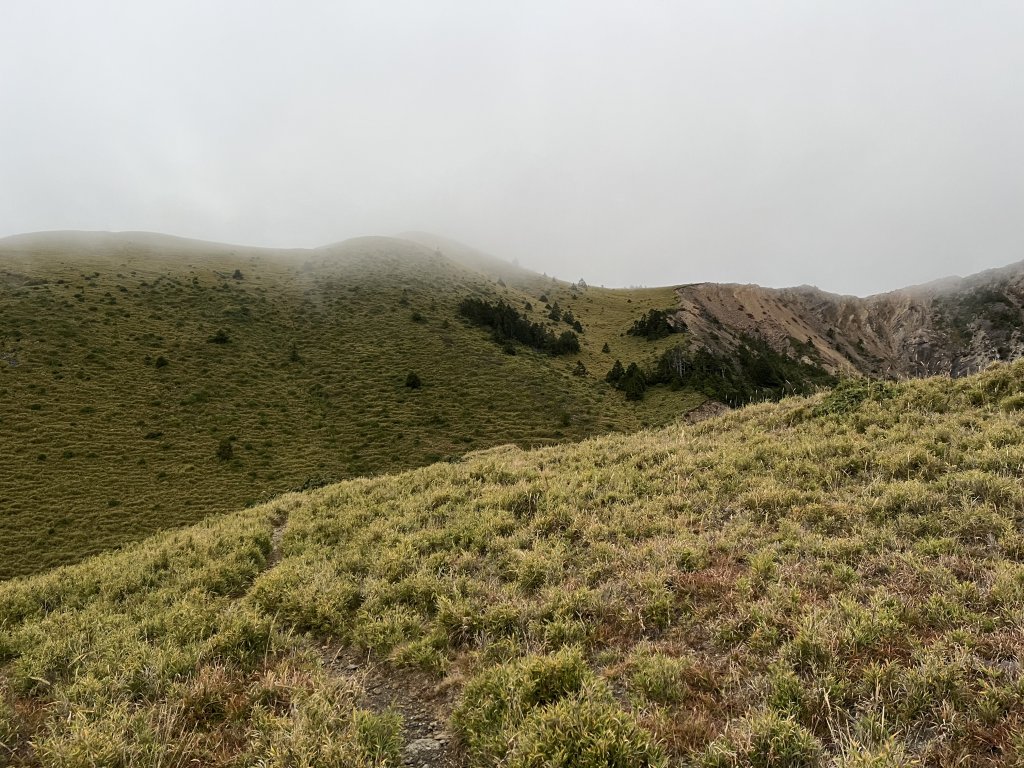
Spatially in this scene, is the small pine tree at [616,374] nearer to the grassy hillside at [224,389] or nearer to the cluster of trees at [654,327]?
the grassy hillside at [224,389]

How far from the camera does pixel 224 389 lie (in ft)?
159

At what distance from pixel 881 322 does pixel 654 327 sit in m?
76.7

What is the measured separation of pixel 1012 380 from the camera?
1372 centimetres

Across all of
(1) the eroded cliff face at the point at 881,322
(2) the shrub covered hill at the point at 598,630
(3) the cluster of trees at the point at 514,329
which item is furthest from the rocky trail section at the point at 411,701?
(1) the eroded cliff face at the point at 881,322

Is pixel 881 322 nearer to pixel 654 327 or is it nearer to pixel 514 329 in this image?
pixel 654 327

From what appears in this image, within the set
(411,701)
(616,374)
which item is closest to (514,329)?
(616,374)

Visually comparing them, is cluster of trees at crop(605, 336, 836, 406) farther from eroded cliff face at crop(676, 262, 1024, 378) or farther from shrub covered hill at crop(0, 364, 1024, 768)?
shrub covered hill at crop(0, 364, 1024, 768)

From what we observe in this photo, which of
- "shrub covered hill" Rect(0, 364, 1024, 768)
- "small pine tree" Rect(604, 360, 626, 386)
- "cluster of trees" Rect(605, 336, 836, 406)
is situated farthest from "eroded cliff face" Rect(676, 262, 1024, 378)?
"shrub covered hill" Rect(0, 364, 1024, 768)

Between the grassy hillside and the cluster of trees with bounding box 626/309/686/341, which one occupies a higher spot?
the cluster of trees with bounding box 626/309/686/341

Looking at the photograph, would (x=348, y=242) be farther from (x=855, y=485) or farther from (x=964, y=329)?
(x=964, y=329)

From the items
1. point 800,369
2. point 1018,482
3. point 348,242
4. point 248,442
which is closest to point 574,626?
point 1018,482

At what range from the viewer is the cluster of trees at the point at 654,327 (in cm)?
8300

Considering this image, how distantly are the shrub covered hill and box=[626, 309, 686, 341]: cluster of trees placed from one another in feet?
234

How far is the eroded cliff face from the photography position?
319 ft
